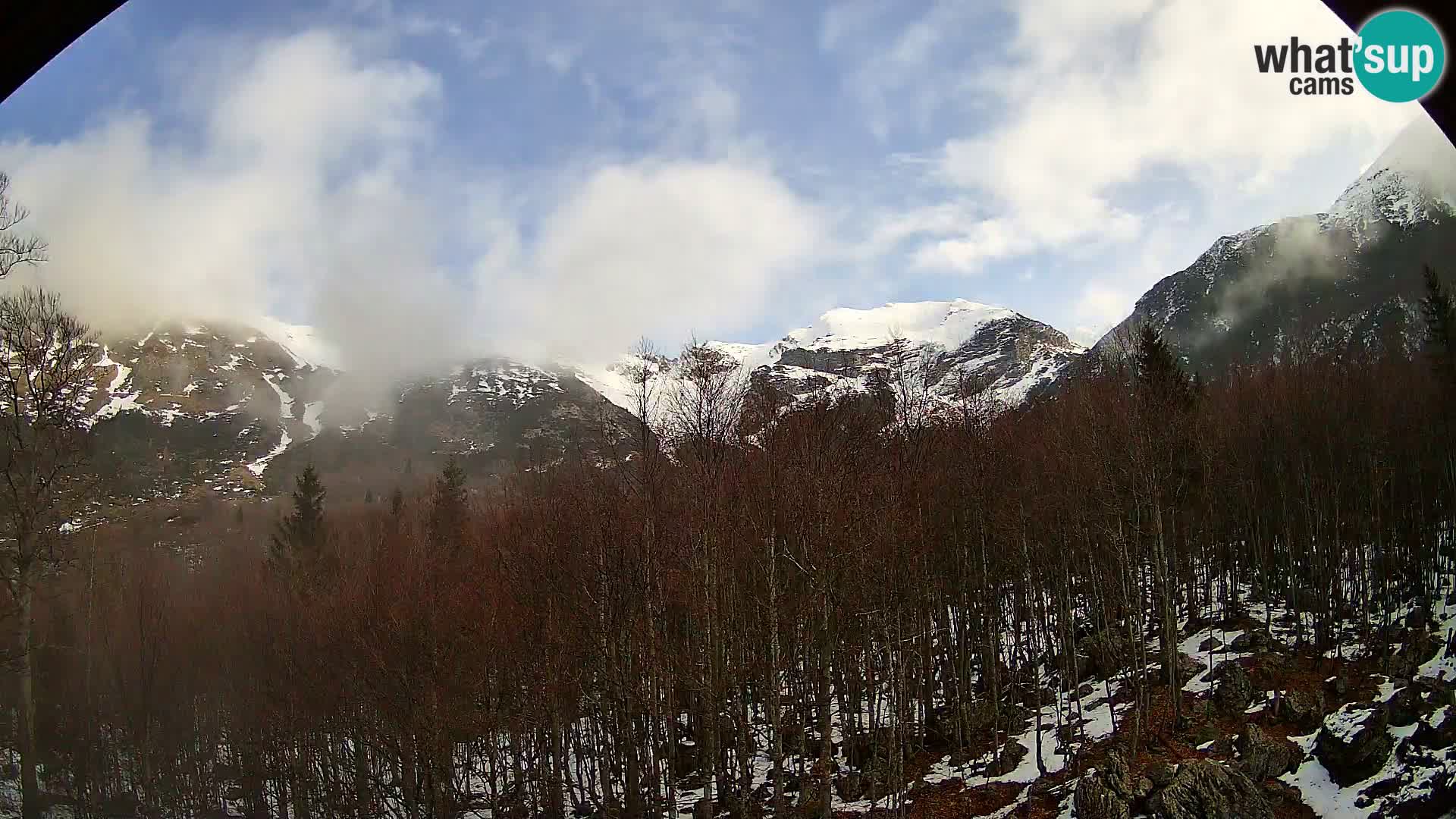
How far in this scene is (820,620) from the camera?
17.3 metres

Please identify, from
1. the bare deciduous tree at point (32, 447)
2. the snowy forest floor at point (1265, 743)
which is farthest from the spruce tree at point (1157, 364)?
the bare deciduous tree at point (32, 447)

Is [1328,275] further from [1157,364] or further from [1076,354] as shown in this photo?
[1157,364]

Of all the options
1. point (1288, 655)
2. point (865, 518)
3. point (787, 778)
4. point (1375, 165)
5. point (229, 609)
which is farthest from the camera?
point (1375, 165)

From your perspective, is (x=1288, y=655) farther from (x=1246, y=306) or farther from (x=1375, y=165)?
(x=1375, y=165)

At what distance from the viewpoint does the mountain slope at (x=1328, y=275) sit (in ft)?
314

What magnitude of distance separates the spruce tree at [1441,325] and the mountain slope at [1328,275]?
44.7 m

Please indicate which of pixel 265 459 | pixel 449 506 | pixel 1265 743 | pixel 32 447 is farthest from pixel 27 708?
pixel 265 459

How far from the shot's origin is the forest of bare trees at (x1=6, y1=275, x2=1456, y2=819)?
58.0ft

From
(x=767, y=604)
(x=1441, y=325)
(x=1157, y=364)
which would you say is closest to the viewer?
(x=767, y=604)

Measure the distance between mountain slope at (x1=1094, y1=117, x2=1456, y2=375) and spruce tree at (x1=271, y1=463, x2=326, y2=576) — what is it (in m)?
77.4

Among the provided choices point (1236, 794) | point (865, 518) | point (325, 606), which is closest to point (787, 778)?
point (865, 518)

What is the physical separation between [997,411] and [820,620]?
16640mm

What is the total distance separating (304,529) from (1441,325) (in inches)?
2513

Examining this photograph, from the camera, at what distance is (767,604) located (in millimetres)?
17531
